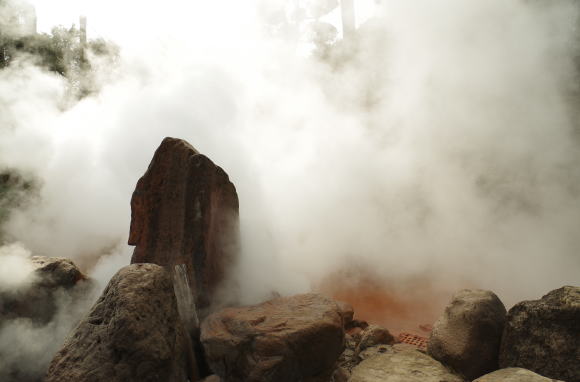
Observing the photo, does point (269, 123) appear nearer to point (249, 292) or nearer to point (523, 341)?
point (249, 292)

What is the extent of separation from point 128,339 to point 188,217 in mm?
1388

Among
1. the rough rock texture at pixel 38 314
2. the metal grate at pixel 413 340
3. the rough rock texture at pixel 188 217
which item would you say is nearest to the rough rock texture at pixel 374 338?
the metal grate at pixel 413 340

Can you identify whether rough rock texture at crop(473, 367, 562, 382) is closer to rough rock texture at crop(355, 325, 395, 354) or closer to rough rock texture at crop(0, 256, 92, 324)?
rough rock texture at crop(355, 325, 395, 354)

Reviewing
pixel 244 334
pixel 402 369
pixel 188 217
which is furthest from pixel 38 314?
pixel 402 369

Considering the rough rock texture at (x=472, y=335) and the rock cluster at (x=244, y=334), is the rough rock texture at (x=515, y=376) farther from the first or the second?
the rough rock texture at (x=472, y=335)

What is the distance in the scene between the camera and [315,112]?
8.50 m

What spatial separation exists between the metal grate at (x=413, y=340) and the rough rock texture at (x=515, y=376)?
1220 mm

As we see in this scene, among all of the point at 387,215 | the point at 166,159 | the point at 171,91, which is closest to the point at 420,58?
the point at 387,215

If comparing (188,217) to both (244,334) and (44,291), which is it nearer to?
(244,334)

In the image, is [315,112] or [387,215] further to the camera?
[315,112]

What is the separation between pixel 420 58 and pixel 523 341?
610cm

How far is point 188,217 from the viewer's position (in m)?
3.60

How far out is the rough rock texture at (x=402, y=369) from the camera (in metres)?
2.77

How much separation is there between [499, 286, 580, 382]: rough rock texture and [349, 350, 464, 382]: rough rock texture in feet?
1.44
